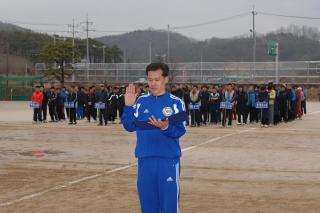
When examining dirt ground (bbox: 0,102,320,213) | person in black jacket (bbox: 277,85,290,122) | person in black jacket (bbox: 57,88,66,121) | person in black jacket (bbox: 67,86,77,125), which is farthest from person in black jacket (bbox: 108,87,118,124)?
person in black jacket (bbox: 277,85,290,122)

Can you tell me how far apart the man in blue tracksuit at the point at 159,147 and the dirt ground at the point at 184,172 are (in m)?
3.00

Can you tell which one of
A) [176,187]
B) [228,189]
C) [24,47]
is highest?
[24,47]

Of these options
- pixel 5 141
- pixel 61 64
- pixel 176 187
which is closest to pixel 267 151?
pixel 5 141

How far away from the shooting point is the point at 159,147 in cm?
562

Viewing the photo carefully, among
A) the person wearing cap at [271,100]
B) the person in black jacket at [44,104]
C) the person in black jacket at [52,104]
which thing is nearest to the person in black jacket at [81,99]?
the person in black jacket at [52,104]

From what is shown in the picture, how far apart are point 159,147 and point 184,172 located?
6.79 m

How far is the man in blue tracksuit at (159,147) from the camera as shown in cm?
559

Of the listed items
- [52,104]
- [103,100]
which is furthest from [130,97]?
[52,104]

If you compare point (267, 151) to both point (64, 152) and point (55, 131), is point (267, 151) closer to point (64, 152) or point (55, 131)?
point (64, 152)

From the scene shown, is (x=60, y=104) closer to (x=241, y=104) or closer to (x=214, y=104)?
(x=214, y=104)

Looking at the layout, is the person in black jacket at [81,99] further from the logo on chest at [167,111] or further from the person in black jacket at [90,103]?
the logo on chest at [167,111]

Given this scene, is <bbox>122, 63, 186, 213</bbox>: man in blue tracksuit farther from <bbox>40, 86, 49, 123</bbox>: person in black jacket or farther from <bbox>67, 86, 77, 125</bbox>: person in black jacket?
<bbox>40, 86, 49, 123</bbox>: person in black jacket

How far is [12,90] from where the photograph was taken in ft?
194

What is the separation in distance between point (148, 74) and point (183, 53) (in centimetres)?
11591
